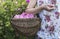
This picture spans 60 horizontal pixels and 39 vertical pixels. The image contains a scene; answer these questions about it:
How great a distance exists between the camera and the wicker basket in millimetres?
3164

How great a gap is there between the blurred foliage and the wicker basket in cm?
77

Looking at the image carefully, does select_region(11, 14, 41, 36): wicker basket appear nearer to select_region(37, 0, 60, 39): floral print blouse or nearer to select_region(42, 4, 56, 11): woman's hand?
select_region(37, 0, 60, 39): floral print blouse

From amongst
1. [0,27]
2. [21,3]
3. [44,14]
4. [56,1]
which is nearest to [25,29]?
[44,14]

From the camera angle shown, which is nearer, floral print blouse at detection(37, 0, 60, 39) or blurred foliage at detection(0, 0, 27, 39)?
floral print blouse at detection(37, 0, 60, 39)

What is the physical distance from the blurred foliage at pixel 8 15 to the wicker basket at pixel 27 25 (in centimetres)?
77

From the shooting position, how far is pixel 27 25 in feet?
10.4

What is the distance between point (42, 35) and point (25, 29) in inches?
8.9

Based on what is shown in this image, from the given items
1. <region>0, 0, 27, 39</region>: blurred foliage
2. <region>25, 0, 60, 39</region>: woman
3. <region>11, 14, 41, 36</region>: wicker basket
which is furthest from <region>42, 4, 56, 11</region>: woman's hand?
<region>0, 0, 27, 39</region>: blurred foliage

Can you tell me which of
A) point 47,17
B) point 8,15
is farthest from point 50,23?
point 8,15

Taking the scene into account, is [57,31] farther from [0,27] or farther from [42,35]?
[0,27]

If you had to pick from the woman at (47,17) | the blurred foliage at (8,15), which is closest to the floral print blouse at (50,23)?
the woman at (47,17)

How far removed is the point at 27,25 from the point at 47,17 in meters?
0.26

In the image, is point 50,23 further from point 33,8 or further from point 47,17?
point 33,8

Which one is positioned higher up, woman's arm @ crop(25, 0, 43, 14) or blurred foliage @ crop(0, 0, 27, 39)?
woman's arm @ crop(25, 0, 43, 14)
